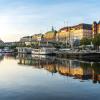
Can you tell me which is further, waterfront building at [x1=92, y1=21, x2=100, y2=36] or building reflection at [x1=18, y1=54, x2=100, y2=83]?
waterfront building at [x1=92, y1=21, x2=100, y2=36]

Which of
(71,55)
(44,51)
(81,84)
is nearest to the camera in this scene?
(81,84)

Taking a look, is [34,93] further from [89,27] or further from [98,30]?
[89,27]

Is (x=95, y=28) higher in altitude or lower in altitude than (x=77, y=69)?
higher

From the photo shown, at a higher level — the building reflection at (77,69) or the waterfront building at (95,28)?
the waterfront building at (95,28)

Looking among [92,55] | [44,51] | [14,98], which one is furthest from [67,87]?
[44,51]

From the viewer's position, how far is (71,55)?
100 meters

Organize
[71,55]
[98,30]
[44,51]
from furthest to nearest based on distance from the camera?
[98,30], [44,51], [71,55]

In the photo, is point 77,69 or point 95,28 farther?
point 95,28

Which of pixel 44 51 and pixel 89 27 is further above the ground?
pixel 89 27

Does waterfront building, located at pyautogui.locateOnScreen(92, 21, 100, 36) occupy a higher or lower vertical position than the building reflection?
higher

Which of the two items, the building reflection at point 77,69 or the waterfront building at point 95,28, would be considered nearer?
the building reflection at point 77,69

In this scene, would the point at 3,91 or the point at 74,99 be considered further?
the point at 3,91

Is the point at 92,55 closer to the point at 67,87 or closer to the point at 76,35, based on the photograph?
the point at 67,87

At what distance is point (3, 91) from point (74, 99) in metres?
6.91
